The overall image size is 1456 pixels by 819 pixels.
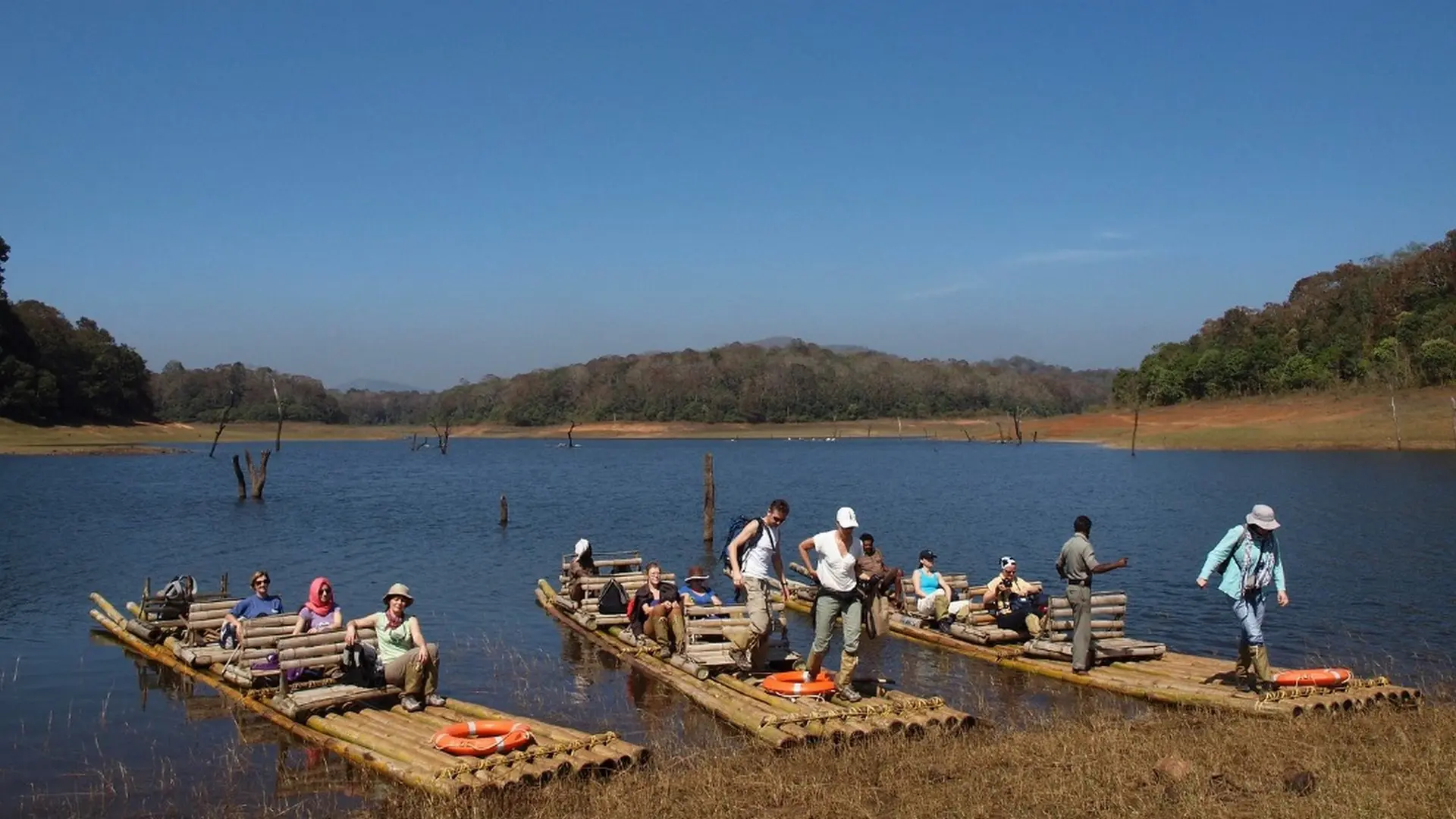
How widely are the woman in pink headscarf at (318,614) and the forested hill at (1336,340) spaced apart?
267 ft

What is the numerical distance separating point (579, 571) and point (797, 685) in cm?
959

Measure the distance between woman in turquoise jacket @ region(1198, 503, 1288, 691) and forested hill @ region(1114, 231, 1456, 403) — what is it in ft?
247

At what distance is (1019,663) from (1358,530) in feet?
76.8

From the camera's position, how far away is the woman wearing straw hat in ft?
42.0

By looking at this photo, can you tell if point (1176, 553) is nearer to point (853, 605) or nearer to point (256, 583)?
point (853, 605)

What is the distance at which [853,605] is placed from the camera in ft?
41.5

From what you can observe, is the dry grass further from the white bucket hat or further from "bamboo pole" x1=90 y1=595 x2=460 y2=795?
the white bucket hat

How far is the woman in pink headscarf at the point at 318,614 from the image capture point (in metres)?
14.2

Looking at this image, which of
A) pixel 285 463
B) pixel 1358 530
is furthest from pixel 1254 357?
pixel 285 463

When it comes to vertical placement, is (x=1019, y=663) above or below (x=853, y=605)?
below

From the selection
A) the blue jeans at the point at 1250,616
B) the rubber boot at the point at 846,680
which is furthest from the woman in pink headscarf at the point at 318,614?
the blue jeans at the point at 1250,616

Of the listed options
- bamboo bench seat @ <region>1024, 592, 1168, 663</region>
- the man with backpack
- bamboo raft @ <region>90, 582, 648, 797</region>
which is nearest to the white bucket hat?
bamboo bench seat @ <region>1024, 592, 1168, 663</region>

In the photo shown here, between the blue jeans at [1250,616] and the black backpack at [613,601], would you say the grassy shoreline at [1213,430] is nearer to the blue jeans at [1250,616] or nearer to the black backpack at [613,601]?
the black backpack at [613,601]

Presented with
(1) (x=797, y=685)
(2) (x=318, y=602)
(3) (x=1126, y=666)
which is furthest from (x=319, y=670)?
(3) (x=1126, y=666)
